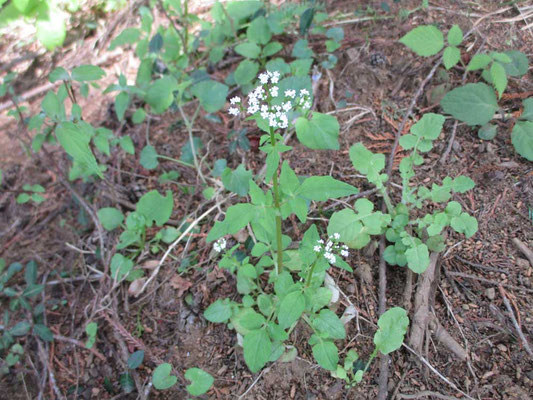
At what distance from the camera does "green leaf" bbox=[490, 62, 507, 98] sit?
2148 millimetres

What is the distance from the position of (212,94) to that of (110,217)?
0.99 metres

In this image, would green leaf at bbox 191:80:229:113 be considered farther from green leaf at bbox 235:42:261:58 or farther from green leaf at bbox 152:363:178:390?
green leaf at bbox 152:363:178:390

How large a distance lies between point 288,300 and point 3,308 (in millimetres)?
1906

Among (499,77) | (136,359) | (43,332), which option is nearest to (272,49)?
(499,77)

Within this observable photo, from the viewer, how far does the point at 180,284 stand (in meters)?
2.18

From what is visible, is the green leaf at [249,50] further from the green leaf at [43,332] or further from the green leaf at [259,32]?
the green leaf at [43,332]

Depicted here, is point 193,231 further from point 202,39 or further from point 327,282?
point 202,39

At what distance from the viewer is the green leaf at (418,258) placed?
1.75m

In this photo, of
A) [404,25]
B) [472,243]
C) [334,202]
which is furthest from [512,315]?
[404,25]

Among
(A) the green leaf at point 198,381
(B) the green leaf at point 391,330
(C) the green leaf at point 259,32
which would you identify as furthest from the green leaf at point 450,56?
(A) the green leaf at point 198,381

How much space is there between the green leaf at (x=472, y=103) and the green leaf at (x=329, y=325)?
53.5 inches

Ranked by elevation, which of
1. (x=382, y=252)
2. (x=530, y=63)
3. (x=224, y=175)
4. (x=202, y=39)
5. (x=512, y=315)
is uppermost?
(x=202, y=39)

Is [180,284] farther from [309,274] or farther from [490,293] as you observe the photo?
[490,293]

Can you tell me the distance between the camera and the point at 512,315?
1.75 m
